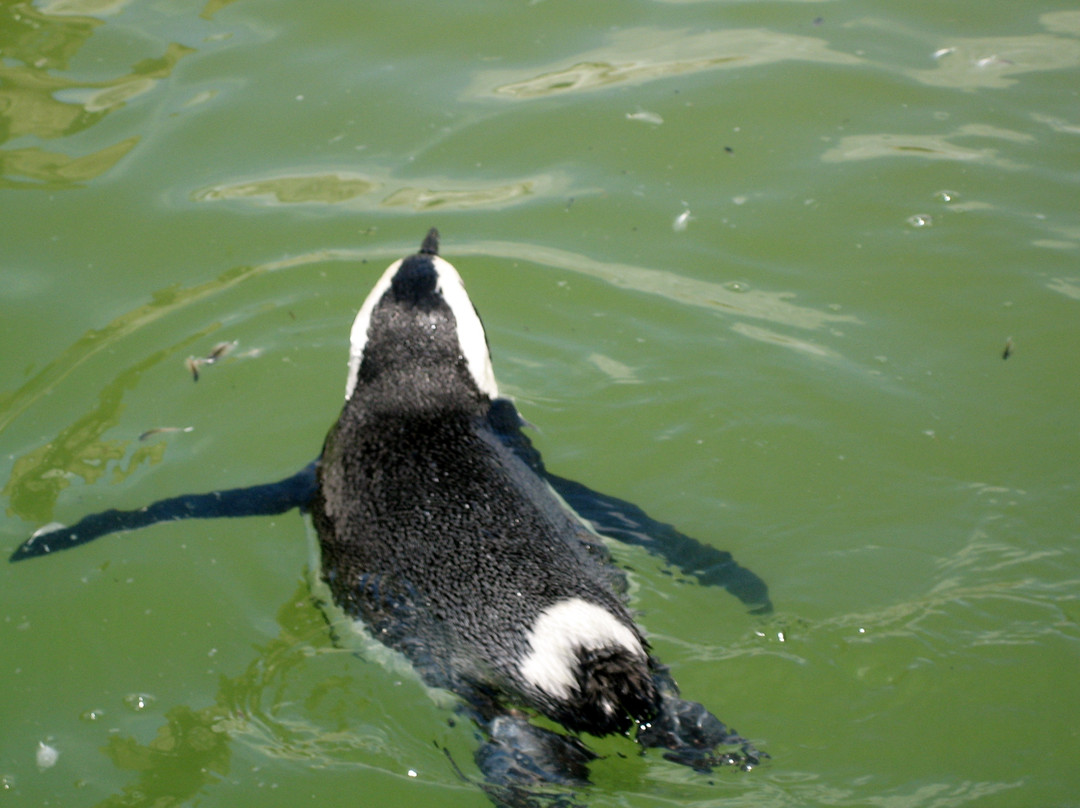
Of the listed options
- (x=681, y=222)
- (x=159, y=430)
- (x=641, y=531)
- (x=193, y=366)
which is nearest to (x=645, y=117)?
(x=681, y=222)

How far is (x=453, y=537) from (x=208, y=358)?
1.68 metres

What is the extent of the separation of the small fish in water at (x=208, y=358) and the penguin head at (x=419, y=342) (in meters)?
0.77

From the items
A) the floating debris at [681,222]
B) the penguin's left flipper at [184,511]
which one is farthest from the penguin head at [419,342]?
the floating debris at [681,222]

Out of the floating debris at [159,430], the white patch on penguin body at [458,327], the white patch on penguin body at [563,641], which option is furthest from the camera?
the floating debris at [159,430]

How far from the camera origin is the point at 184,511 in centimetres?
295

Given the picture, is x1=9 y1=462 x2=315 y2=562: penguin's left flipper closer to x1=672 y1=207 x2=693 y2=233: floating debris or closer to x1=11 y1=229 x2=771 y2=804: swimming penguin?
x1=11 y1=229 x2=771 y2=804: swimming penguin

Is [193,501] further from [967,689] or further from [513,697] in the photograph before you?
[967,689]

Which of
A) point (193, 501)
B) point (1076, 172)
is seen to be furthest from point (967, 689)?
point (1076, 172)

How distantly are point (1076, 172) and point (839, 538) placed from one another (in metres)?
2.33

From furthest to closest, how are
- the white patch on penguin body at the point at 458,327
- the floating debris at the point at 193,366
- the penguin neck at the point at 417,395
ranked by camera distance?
the floating debris at the point at 193,366, the white patch on penguin body at the point at 458,327, the penguin neck at the point at 417,395

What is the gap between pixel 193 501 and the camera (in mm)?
2973

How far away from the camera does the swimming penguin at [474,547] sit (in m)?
2.11

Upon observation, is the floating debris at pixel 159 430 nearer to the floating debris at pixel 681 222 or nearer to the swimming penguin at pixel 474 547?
the swimming penguin at pixel 474 547

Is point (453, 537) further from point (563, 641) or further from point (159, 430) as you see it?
point (159, 430)
